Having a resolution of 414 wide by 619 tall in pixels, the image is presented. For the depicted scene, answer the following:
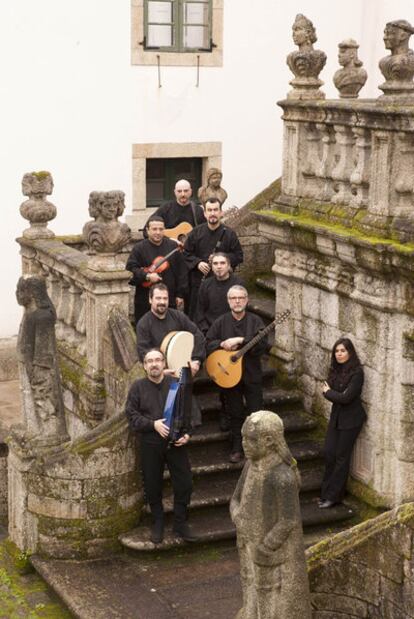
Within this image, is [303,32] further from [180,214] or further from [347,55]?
[180,214]

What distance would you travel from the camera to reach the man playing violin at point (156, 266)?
1362cm

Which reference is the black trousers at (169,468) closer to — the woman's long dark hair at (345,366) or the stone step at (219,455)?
the stone step at (219,455)

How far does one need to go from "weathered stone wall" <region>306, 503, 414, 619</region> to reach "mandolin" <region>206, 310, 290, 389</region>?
3.09m

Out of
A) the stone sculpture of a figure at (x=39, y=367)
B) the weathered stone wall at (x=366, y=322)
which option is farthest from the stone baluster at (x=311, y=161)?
the stone sculpture of a figure at (x=39, y=367)

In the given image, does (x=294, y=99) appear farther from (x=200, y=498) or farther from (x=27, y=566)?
(x=27, y=566)

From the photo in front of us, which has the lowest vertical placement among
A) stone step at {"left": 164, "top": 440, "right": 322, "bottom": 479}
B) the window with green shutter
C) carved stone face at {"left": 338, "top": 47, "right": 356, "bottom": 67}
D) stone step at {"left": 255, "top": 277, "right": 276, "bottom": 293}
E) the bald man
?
stone step at {"left": 164, "top": 440, "right": 322, "bottom": 479}

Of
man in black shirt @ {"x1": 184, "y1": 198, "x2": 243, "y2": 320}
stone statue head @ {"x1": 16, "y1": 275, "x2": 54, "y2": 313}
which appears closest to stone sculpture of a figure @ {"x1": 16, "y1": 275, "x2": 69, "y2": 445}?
stone statue head @ {"x1": 16, "y1": 275, "x2": 54, "y2": 313}

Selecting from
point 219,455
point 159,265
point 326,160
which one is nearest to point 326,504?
point 219,455

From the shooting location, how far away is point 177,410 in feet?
38.6

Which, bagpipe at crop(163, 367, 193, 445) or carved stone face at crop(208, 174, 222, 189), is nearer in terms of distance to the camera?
bagpipe at crop(163, 367, 193, 445)

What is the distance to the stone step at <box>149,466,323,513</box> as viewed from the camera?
12367mm

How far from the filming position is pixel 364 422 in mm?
12562

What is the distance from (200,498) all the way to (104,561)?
103 centimetres

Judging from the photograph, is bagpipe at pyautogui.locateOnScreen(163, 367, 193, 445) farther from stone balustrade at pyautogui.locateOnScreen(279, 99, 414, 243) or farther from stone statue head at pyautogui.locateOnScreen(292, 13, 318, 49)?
stone statue head at pyautogui.locateOnScreen(292, 13, 318, 49)
